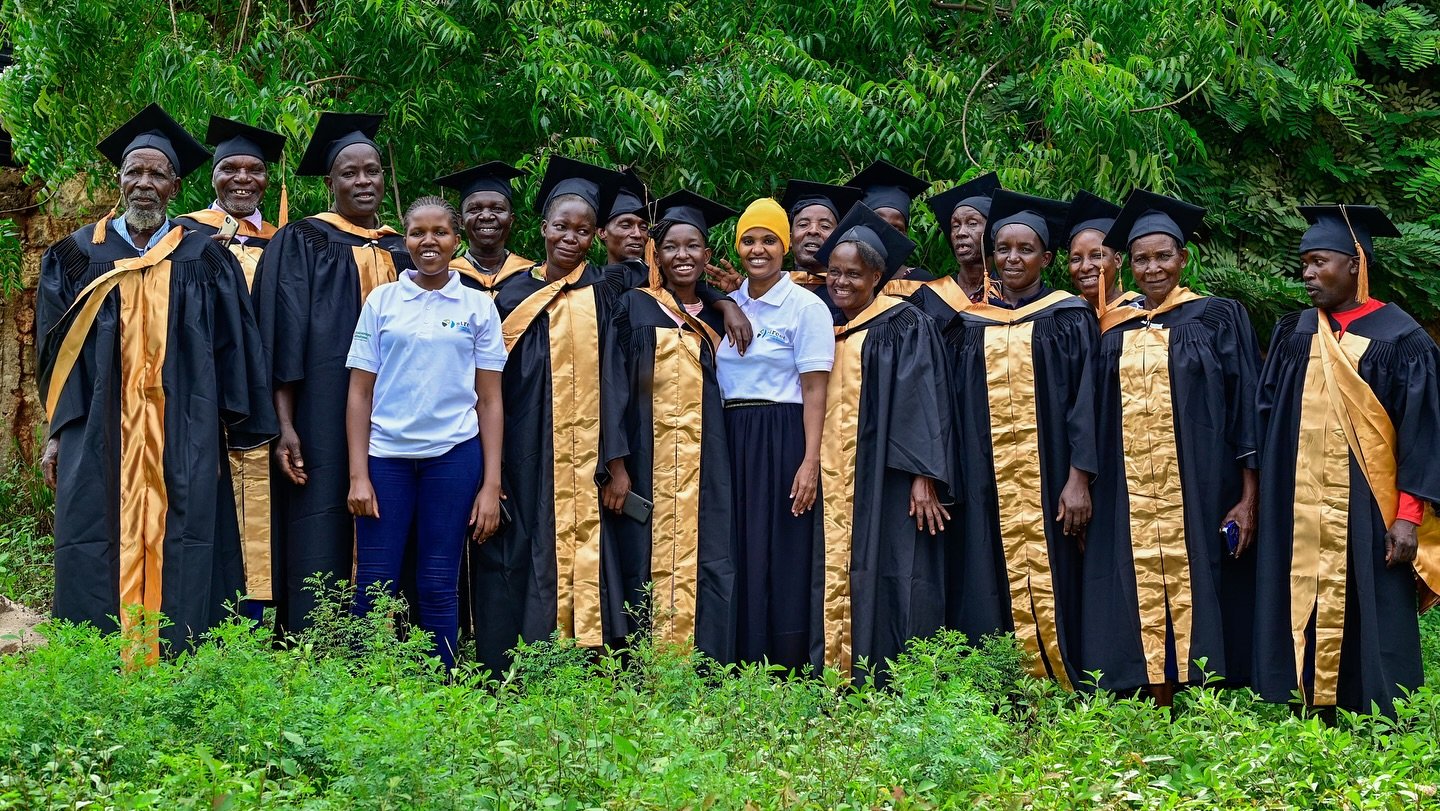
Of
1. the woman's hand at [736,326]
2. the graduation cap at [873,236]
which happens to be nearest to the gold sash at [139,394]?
the woman's hand at [736,326]

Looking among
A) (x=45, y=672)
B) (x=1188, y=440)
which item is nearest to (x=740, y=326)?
(x=1188, y=440)

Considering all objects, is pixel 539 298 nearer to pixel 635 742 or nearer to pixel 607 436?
pixel 607 436

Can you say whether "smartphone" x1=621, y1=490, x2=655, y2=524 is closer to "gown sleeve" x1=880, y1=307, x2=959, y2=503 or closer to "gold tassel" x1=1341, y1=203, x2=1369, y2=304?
"gown sleeve" x1=880, y1=307, x2=959, y2=503

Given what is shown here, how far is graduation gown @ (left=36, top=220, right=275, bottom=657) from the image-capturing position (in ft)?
16.3

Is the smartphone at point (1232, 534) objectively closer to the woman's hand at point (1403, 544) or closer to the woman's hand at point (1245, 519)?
the woman's hand at point (1245, 519)

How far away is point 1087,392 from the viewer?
5.67m

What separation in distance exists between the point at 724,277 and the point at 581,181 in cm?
82

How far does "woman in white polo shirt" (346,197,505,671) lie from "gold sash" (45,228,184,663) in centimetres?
67

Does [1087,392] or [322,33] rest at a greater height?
[322,33]

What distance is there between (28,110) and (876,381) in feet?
15.3

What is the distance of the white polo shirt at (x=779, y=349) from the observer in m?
5.68

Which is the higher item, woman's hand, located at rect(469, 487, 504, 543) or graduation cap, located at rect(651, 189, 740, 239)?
graduation cap, located at rect(651, 189, 740, 239)

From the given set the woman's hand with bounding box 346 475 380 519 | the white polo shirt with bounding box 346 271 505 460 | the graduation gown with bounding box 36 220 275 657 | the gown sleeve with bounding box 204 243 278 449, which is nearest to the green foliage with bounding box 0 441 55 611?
the graduation gown with bounding box 36 220 275 657

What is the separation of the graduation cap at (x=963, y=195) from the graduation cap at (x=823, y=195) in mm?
390
